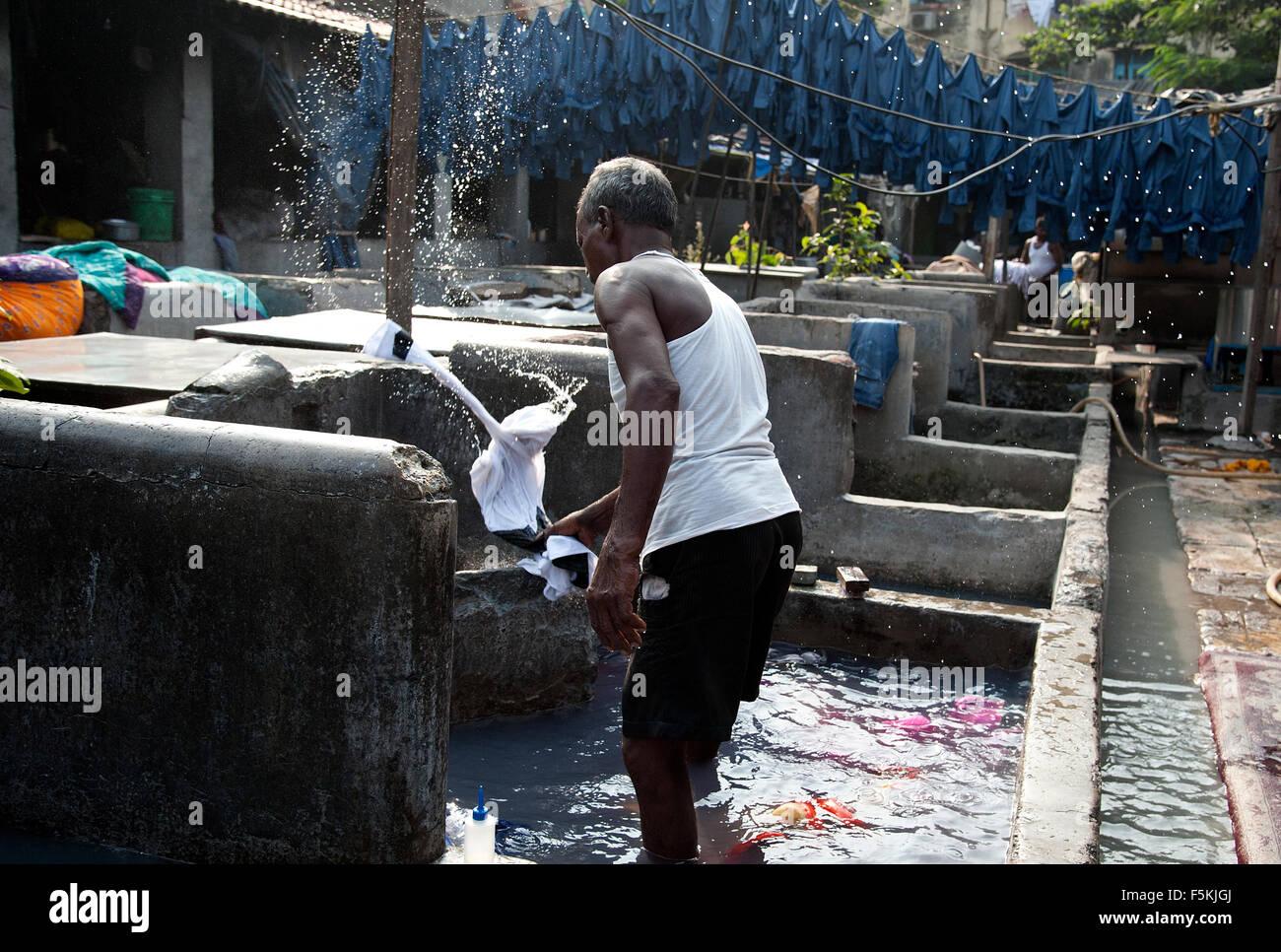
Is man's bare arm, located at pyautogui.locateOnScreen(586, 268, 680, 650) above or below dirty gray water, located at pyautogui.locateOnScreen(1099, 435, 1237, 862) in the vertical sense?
above

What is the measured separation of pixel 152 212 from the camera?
1234 centimetres

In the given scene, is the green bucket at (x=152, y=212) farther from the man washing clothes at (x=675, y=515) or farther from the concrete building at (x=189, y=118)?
the man washing clothes at (x=675, y=515)

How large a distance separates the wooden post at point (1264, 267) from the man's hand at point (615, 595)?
9.41 meters

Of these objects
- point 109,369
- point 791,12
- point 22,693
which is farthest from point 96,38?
point 22,693

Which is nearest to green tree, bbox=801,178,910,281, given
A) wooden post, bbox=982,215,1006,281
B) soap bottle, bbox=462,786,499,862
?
wooden post, bbox=982,215,1006,281

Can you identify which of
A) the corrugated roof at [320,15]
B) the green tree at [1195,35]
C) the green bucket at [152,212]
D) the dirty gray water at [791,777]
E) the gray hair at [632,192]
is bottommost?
the dirty gray water at [791,777]

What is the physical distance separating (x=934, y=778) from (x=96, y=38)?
41.3 ft

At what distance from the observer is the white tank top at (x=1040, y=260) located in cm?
1786

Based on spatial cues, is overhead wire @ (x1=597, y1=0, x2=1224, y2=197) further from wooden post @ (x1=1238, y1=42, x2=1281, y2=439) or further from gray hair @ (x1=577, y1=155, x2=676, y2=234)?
gray hair @ (x1=577, y1=155, x2=676, y2=234)

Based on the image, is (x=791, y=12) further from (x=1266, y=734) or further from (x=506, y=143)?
(x=1266, y=734)

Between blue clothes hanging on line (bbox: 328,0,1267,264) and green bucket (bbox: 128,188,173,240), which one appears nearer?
blue clothes hanging on line (bbox: 328,0,1267,264)

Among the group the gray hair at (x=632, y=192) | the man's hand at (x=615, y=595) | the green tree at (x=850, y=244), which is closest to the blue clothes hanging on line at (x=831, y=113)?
the green tree at (x=850, y=244)

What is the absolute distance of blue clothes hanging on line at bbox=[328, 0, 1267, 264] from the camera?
32.5 feet

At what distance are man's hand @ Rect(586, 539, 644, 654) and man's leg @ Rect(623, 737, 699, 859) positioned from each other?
261mm
